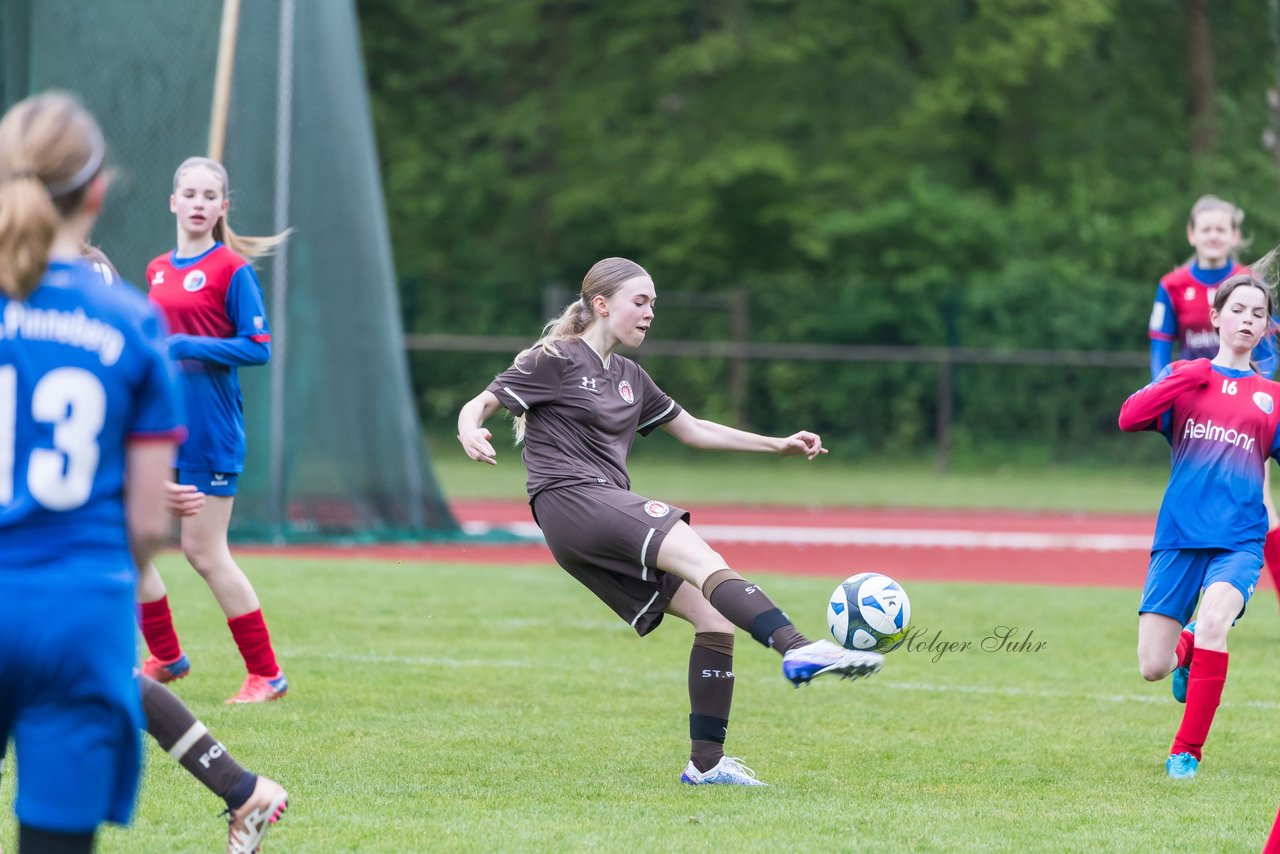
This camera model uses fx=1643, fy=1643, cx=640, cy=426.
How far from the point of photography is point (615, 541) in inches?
212

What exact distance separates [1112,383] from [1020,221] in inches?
174

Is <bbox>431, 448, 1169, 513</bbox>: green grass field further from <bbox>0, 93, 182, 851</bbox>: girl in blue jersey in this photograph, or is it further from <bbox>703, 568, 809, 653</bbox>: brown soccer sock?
<bbox>0, 93, 182, 851</bbox>: girl in blue jersey

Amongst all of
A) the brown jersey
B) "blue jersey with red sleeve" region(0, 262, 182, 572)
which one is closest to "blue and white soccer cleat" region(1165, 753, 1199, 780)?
the brown jersey

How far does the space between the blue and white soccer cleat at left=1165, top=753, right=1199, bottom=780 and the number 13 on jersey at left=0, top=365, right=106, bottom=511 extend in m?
4.22

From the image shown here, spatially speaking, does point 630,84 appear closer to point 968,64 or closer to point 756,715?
point 968,64

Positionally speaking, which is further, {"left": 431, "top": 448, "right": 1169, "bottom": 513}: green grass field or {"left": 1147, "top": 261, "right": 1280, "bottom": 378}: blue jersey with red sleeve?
{"left": 431, "top": 448, "right": 1169, "bottom": 513}: green grass field

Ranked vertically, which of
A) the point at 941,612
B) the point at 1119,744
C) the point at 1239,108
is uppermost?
the point at 1239,108

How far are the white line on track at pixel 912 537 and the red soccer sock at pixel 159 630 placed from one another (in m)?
7.32

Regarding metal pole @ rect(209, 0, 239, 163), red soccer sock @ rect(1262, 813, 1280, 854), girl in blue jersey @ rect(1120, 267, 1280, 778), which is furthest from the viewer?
metal pole @ rect(209, 0, 239, 163)

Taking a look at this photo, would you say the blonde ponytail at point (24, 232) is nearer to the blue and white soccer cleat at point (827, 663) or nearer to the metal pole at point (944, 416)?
the blue and white soccer cleat at point (827, 663)

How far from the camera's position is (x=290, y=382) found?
43.9 feet

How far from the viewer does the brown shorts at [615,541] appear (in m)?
5.38

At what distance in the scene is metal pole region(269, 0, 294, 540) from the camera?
13.2 meters

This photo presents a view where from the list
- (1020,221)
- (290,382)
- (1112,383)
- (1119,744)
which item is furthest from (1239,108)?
(1119,744)
